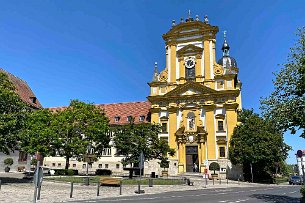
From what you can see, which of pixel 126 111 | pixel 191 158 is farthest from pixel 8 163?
pixel 191 158

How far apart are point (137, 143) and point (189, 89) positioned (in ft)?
65.6

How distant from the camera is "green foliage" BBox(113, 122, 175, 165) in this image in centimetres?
3534

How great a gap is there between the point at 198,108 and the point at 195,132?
420 cm

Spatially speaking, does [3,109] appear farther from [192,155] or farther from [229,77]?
[229,77]

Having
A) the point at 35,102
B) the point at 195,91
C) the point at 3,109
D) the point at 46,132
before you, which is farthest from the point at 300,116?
the point at 35,102

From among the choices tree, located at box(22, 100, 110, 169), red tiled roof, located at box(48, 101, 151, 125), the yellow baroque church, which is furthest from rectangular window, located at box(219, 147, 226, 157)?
tree, located at box(22, 100, 110, 169)

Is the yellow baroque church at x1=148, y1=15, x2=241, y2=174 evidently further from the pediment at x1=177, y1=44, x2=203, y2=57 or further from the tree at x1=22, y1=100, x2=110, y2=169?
the tree at x1=22, y1=100, x2=110, y2=169

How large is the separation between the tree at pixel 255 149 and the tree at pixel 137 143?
13082 mm

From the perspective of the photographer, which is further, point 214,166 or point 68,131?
point 214,166

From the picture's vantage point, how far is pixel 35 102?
56.5m

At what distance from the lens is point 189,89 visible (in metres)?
52.1

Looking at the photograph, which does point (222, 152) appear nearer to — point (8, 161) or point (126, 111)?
point (126, 111)

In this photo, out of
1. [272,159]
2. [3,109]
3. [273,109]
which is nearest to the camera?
[273,109]

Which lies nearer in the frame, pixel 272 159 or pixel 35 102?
pixel 272 159
